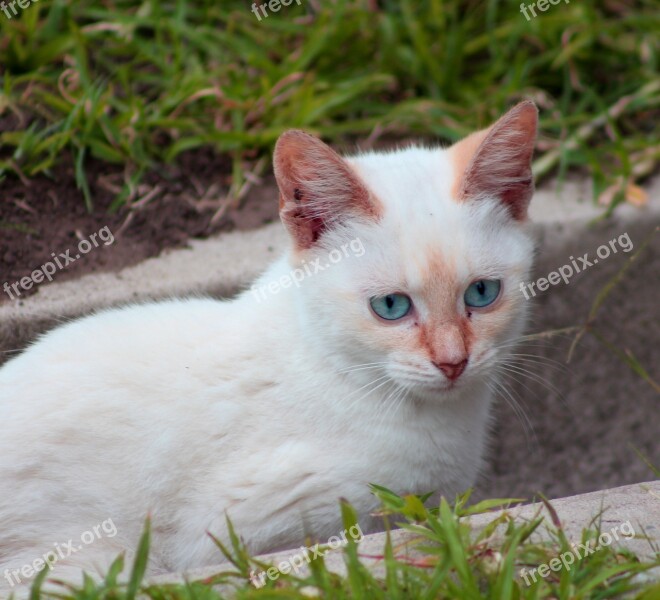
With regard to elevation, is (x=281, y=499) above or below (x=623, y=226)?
below

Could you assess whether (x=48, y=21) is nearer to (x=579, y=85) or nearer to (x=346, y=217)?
(x=346, y=217)

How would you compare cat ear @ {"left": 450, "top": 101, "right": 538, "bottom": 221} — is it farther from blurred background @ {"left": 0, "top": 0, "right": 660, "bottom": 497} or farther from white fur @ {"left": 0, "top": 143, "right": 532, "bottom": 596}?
blurred background @ {"left": 0, "top": 0, "right": 660, "bottom": 497}

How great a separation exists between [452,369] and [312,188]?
24.9 inches

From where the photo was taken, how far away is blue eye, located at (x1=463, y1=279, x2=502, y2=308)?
2.59 metres

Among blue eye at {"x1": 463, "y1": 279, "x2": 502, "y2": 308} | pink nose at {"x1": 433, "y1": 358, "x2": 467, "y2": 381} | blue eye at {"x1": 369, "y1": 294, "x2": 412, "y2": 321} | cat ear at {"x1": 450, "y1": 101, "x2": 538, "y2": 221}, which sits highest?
cat ear at {"x1": 450, "y1": 101, "x2": 538, "y2": 221}

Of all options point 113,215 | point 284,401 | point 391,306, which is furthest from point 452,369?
point 113,215

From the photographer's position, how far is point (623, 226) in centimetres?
400

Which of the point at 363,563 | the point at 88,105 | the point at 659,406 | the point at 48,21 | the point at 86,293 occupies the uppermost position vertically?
the point at 48,21

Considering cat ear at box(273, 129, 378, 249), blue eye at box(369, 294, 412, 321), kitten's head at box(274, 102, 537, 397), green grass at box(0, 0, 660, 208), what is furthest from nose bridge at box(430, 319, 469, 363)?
green grass at box(0, 0, 660, 208)

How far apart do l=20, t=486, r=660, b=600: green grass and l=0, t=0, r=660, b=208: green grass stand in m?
1.98

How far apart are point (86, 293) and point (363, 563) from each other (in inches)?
65.4

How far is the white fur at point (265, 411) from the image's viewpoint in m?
2.58

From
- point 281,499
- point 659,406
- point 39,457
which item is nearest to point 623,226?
point 659,406

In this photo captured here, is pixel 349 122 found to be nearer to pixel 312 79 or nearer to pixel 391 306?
pixel 312 79
